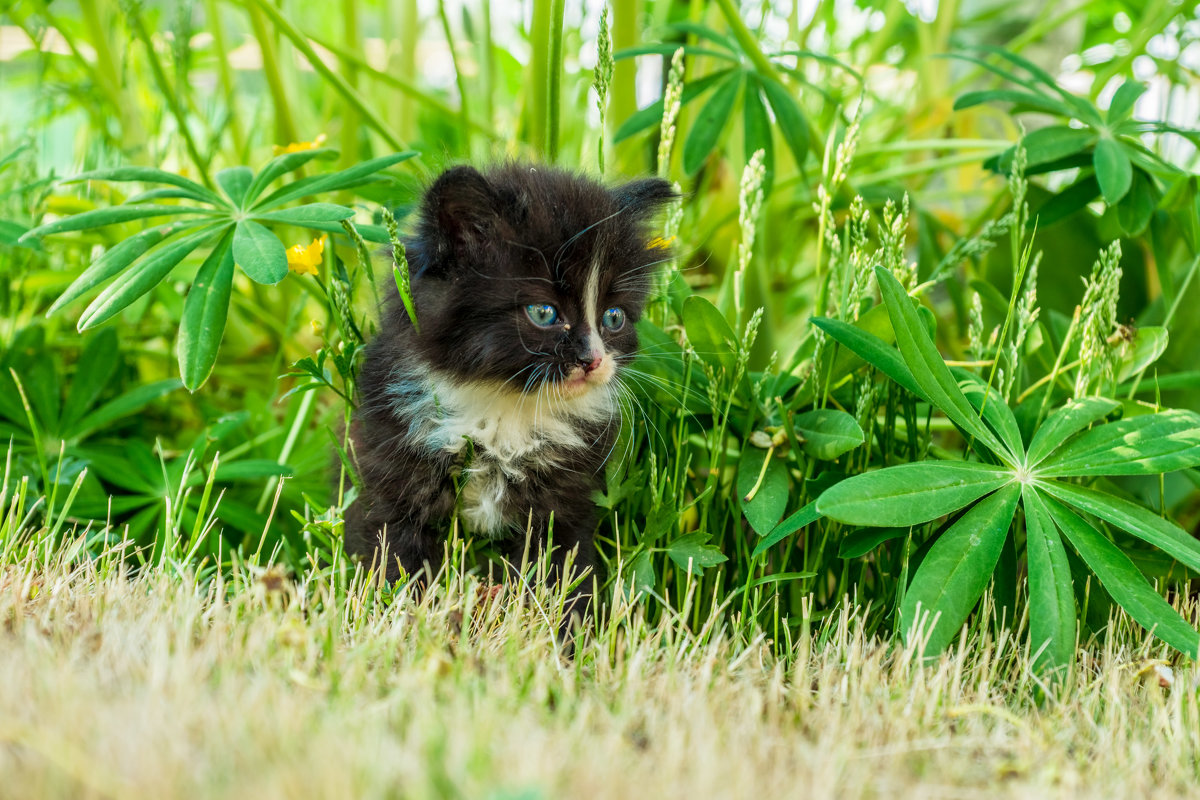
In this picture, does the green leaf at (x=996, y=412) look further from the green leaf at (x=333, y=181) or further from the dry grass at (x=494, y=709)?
the green leaf at (x=333, y=181)

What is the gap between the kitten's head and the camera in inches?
71.5

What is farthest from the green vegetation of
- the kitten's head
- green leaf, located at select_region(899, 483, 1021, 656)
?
the kitten's head

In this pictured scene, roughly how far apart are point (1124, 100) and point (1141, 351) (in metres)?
0.72

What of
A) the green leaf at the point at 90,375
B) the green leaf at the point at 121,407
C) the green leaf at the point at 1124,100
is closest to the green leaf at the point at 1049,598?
the green leaf at the point at 1124,100

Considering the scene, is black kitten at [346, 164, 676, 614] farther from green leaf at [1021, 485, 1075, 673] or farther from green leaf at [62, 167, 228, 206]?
green leaf at [1021, 485, 1075, 673]

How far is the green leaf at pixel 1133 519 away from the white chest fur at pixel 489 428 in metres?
0.97

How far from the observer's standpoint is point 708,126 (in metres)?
2.66

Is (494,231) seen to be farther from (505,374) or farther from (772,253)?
(772,253)

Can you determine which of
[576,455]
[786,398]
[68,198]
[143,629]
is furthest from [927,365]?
[68,198]

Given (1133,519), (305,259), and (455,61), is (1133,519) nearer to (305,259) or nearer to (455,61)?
(305,259)

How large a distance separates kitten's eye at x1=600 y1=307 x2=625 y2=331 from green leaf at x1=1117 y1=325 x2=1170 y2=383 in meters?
1.20

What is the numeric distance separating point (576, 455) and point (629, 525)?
288mm

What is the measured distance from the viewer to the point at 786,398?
2.39 meters

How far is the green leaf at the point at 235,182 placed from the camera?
7.35 feet
